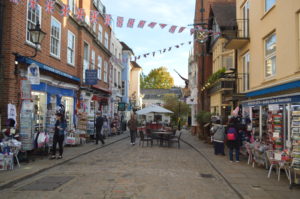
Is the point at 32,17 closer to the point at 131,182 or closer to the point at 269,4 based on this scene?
the point at 131,182

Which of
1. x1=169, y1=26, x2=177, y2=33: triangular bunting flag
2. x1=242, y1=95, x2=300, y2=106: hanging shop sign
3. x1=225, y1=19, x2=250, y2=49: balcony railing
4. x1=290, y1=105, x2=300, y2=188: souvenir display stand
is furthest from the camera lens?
x1=225, y1=19, x2=250, y2=49: balcony railing

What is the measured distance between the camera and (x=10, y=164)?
840 cm

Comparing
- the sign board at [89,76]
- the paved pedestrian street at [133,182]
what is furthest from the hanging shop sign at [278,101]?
the sign board at [89,76]

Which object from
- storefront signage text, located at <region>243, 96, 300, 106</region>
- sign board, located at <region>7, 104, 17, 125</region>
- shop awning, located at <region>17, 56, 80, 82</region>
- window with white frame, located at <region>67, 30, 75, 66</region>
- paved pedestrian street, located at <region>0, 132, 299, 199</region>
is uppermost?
window with white frame, located at <region>67, 30, 75, 66</region>

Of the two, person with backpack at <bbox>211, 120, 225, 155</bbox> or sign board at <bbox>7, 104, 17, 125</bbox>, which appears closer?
sign board at <bbox>7, 104, 17, 125</bbox>

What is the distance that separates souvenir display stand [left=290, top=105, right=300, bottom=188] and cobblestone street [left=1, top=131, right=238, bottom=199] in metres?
1.53

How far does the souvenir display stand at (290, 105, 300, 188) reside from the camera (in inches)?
265

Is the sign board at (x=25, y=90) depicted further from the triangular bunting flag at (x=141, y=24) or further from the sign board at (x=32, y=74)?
the triangular bunting flag at (x=141, y=24)

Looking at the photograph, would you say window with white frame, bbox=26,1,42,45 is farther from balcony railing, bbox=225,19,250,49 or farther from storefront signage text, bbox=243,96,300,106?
storefront signage text, bbox=243,96,300,106

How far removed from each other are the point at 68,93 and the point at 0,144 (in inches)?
300

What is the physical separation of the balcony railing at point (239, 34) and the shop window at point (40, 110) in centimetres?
908

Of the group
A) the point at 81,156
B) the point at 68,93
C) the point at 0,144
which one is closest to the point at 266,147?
the point at 81,156

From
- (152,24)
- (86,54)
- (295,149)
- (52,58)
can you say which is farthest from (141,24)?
(86,54)

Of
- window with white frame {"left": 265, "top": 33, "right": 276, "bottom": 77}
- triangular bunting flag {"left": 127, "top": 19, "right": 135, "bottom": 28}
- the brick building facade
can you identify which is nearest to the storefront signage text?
window with white frame {"left": 265, "top": 33, "right": 276, "bottom": 77}
